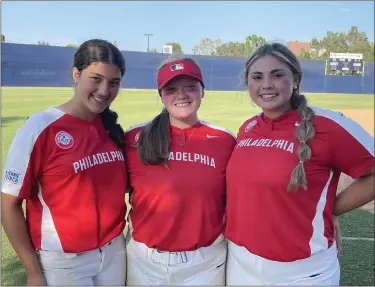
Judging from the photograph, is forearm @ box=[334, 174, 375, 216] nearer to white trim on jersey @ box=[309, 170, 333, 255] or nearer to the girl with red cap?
white trim on jersey @ box=[309, 170, 333, 255]

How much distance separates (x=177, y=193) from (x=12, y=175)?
84 cm

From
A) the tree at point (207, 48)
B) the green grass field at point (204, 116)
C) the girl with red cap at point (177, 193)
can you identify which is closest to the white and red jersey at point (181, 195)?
the girl with red cap at point (177, 193)

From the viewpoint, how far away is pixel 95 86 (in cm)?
232

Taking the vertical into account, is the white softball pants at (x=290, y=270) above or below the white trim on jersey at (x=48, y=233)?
below

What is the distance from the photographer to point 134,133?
262 cm

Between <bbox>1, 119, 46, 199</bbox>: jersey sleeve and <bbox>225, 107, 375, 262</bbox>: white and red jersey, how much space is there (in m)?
1.04

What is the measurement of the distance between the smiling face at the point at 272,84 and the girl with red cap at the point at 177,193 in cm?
35

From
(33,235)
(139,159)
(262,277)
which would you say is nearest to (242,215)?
(262,277)

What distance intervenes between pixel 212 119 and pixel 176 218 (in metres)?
14.0

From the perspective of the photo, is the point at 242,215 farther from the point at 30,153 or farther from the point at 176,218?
the point at 30,153

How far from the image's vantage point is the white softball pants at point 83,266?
219 centimetres

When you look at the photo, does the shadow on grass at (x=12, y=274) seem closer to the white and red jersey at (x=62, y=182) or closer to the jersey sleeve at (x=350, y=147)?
the white and red jersey at (x=62, y=182)

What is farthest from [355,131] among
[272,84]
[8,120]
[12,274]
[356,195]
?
[8,120]

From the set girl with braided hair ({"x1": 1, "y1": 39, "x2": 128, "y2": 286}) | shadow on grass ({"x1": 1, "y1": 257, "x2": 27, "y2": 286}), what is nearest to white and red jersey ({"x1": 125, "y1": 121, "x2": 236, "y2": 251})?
girl with braided hair ({"x1": 1, "y1": 39, "x2": 128, "y2": 286})
